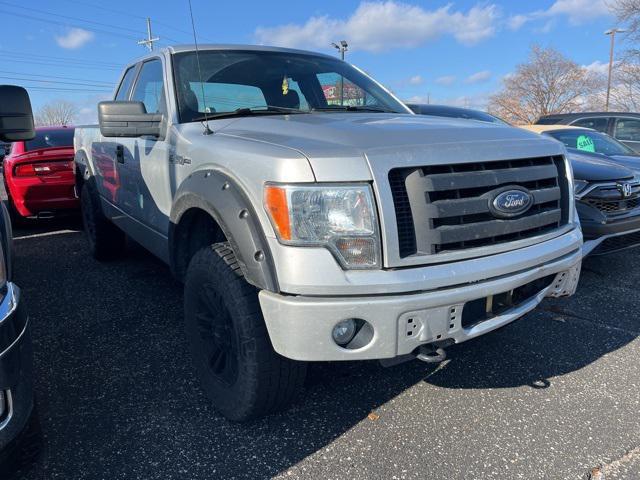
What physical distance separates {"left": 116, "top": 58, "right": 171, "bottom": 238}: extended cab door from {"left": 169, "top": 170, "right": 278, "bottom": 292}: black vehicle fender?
72cm

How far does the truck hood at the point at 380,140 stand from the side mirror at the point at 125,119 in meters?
0.60

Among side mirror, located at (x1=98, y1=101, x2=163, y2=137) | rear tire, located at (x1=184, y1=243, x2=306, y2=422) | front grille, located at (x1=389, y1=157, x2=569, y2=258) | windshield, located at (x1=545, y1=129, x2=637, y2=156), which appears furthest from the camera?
windshield, located at (x1=545, y1=129, x2=637, y2=156)

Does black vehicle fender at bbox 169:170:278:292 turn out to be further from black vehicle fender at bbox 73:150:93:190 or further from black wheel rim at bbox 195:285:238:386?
black vehicle fender at bbox 73:150:93:190

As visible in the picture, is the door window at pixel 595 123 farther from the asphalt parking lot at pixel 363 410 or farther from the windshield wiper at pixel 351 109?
the windshield wiper at pixel 351 109

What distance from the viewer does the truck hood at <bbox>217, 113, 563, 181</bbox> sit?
1.97 meters

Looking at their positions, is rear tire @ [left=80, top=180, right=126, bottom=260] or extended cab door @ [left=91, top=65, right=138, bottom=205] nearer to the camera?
extended cab door @ [left=91, top=65, right=138, bottom=205]

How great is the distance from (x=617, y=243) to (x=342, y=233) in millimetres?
3789

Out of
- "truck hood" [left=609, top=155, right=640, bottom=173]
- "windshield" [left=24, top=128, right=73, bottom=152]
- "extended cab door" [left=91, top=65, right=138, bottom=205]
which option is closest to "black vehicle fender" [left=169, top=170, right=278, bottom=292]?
"extended cab door" [left=91, top=65, right=138, bottom=205]

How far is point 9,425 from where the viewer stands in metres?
1.73

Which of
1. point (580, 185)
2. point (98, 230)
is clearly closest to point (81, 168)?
point (98, 230)

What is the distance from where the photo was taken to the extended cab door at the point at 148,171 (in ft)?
10.4

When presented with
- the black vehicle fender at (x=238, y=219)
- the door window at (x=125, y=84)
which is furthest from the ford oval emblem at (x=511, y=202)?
the door window at (x=125, y=84)

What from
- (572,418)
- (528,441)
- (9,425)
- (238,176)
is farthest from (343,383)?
(9,425)

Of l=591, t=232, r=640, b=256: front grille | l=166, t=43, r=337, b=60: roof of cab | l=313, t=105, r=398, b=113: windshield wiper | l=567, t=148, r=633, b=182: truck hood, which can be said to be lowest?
l=591, t=232, r=640, b=256: front grille
